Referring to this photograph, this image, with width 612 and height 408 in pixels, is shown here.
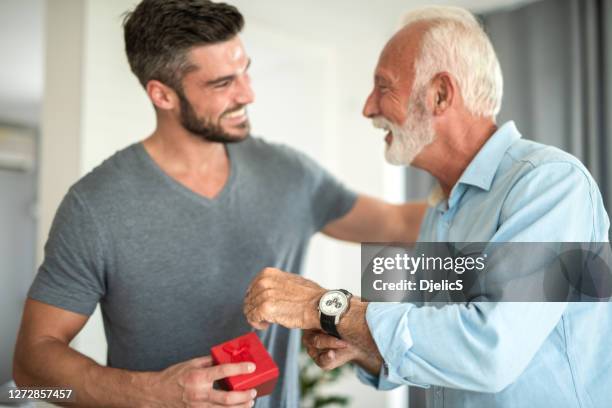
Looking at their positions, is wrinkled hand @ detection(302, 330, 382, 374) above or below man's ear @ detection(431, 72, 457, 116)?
below

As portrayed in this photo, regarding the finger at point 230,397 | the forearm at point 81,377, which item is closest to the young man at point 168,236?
the forearm at point 81,377

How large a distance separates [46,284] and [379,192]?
144 cm

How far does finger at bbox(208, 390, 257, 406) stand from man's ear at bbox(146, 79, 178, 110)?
22.7 inches

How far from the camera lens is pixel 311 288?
832 mm

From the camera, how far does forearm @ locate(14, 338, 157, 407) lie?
0.91 m

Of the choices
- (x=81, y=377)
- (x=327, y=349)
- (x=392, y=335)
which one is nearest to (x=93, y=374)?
(x=81, y=377)

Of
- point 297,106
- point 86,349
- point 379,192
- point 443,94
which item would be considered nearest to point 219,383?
point 86,349

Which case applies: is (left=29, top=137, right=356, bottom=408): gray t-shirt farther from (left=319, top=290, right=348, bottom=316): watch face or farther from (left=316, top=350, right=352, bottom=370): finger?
(left=319, top=290, right=348, bottom=316): watch face

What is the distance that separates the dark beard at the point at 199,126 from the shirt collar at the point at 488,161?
1.51ft

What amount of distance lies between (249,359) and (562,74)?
1.27 metres

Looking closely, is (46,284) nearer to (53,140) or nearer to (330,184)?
(53,140)

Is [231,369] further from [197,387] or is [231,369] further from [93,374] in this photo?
[93,374]

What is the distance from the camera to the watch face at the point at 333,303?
0.78 metres

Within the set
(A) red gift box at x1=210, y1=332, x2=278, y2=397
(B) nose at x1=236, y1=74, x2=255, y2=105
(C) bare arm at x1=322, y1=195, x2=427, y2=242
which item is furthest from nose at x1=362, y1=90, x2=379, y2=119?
(A) red gift box at x1=210, y1=332, x2=278, y2=397
